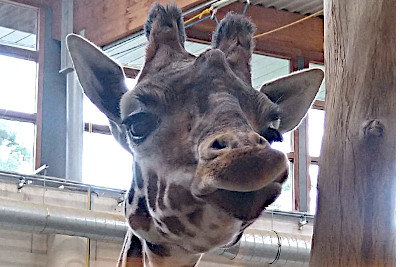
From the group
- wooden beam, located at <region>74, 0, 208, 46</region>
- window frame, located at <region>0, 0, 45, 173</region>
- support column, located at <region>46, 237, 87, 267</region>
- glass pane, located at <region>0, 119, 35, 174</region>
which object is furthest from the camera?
window frame, located at <region>0, 0, 45, 173</region>

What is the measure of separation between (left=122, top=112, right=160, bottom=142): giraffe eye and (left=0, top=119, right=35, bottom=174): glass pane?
5.87m

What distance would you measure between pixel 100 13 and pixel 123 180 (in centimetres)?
150

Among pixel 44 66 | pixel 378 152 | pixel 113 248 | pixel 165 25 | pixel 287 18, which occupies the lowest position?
pixel 113 248

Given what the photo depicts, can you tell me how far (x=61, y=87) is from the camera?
833cm

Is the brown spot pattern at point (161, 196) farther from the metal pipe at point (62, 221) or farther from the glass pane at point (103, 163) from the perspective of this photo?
the glass pane at point (103, 163)

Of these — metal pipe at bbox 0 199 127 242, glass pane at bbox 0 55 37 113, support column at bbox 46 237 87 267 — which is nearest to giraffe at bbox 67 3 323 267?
metal pipe at bbox 0 199 127 242

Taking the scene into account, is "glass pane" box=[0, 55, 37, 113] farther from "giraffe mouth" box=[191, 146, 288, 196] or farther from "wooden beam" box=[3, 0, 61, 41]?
"giraffe mouth" box=[191, 146, 288, 196]

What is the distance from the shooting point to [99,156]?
7863 millimetres

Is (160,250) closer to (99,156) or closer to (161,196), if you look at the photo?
(161,196)

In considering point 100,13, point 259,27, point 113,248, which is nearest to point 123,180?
point 113,248

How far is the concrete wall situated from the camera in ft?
21.1

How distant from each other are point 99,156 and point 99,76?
565 cm

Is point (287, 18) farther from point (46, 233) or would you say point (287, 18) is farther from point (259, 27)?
point (46, 233)

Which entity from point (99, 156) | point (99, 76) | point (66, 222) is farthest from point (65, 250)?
point (99, 76)
